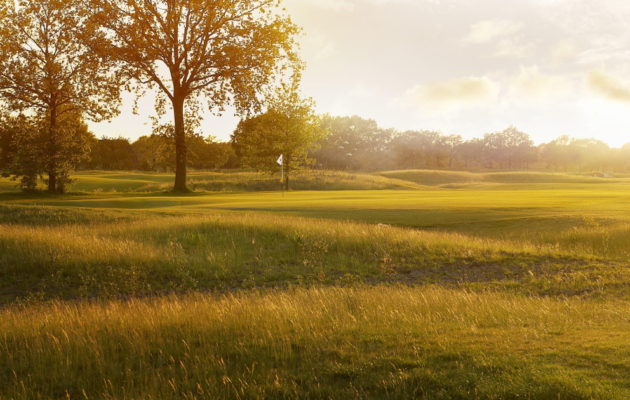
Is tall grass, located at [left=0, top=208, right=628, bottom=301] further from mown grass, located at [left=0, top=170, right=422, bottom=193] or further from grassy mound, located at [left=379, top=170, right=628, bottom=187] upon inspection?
grassy mound, located at [left=379, top=170, right=628, bottom=187]

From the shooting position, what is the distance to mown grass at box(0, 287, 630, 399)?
5875mm

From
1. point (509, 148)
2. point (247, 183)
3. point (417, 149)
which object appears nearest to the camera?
point (247, 183)

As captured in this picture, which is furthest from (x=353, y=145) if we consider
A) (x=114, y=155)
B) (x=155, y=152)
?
(x=155, y=152)

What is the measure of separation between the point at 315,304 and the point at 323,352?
284 cm

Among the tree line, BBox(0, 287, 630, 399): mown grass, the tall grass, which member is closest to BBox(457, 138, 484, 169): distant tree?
the tree line

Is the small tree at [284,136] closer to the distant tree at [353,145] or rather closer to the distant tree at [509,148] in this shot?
the distant tree at [353,145]

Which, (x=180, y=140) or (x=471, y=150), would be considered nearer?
(x=180, y=140)

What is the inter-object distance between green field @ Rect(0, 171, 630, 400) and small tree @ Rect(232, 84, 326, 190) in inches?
1275

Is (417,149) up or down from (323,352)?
up

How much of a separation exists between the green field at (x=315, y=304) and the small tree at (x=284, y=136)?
106 feet

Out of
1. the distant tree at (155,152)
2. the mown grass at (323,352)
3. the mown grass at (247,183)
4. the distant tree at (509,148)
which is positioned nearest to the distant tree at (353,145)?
the distant tree at (509,148)

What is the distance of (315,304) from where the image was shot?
9914 mm

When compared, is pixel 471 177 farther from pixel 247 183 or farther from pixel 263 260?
pixel 263 260

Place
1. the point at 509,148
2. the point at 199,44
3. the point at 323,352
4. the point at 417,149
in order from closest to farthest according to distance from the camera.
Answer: the point at 323,352 < the point at 199,44 < the point at 417,149 < the point at 509,148
